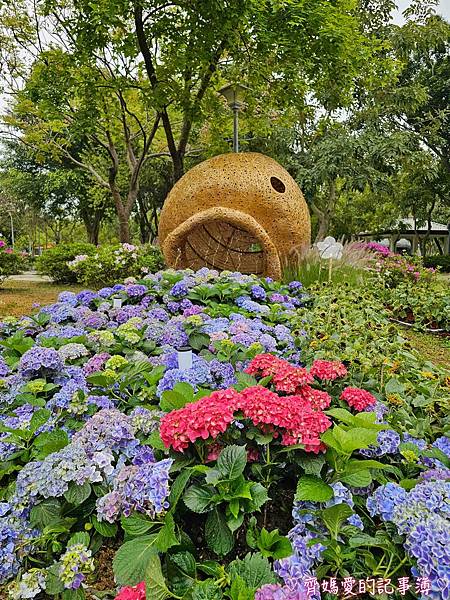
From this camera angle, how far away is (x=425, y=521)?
109 centimetres

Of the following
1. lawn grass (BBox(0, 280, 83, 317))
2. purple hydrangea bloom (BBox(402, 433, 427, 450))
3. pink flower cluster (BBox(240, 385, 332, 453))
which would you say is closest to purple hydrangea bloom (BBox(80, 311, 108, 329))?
pink flower cluster (BBox(240, 385, 332, 453))

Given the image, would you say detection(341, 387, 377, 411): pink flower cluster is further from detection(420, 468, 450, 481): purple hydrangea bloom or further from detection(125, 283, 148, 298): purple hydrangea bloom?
detection(125, 283, 148, 298): purple hydrangea bloom

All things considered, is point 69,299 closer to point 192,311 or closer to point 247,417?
point 192,311

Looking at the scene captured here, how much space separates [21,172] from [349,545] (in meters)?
20.6

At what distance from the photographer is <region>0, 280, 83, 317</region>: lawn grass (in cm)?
600

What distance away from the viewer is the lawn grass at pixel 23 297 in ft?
19.7

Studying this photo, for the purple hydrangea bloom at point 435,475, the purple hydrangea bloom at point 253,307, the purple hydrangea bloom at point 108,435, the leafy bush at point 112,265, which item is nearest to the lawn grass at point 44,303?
the leafy bush at point 112,265

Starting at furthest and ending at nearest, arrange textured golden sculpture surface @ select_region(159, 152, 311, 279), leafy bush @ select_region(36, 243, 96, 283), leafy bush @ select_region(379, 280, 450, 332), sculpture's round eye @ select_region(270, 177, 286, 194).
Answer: leafy bush @ select_region(36, 243, 96, 283)
sculpture's round eye @ select_region(270, 177, 286, 194)
textured golden sculpture surface @ select_region(159, 152, 311, 279)
leafy bush @ select_region(379, 280, 450, 332)

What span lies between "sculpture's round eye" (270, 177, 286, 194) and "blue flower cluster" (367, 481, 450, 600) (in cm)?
461

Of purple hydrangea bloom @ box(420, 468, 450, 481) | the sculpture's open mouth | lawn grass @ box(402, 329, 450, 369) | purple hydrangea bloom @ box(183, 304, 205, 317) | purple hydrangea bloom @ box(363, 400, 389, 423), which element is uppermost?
the sculpture's open mouth

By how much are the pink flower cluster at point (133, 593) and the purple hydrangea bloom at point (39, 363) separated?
1234 mm

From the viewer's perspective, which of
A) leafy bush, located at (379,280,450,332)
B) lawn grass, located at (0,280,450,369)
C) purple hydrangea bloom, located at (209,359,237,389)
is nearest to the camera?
purple hydrangea bloom, located at (209,359,237,389)

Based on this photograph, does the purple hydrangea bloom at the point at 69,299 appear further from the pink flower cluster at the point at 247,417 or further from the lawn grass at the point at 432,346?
the lawn grass at the point at 432,346

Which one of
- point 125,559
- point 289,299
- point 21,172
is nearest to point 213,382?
point 125,559
